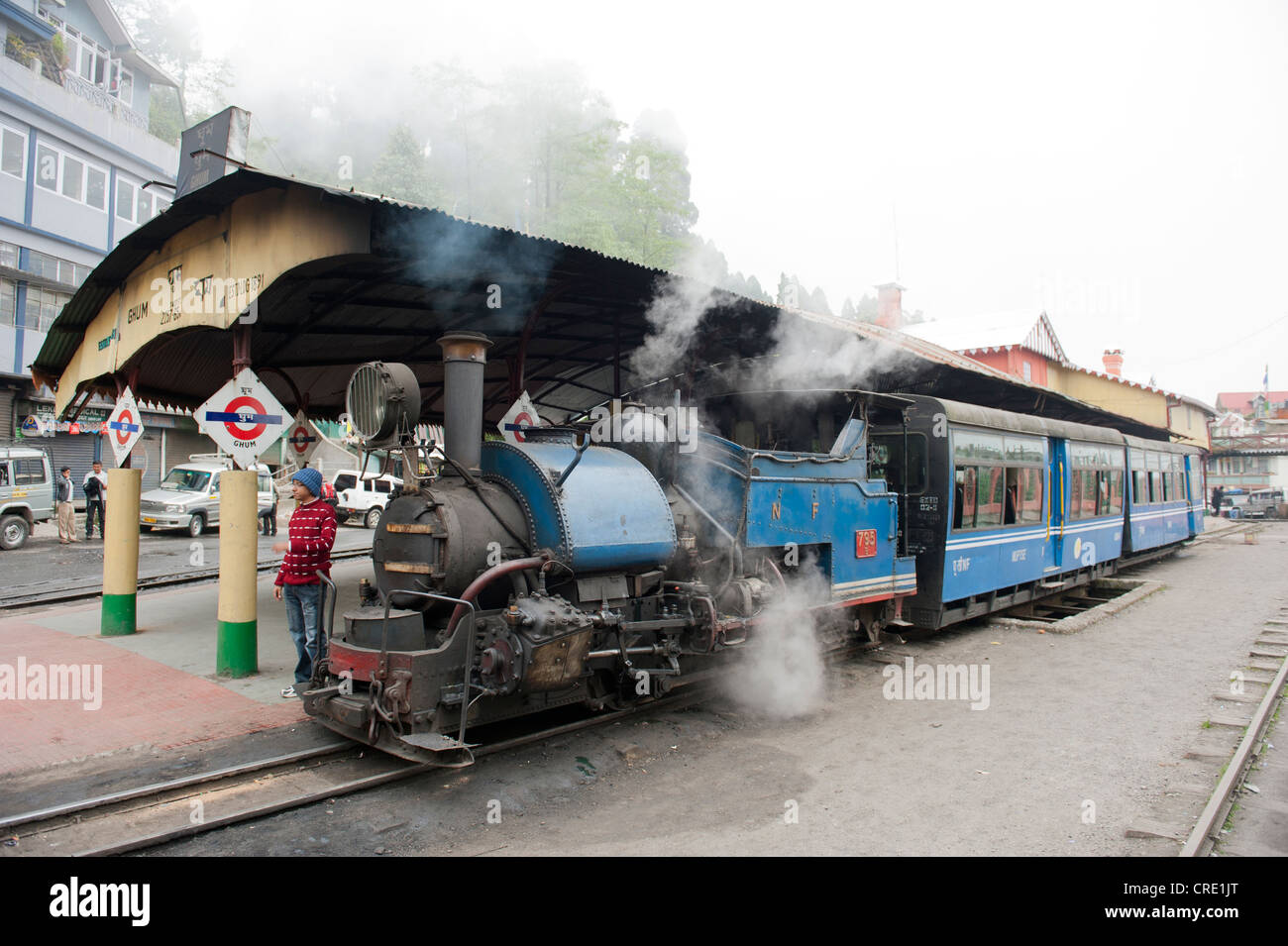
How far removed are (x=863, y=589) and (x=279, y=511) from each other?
24436mm

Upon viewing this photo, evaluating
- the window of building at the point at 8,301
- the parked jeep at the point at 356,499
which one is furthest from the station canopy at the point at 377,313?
the window of building at the point at 8,301

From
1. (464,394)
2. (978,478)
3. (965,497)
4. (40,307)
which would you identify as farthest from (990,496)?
(40,307)

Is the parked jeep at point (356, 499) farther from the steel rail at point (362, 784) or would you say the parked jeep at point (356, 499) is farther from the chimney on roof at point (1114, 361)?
the chimney on roof at point (1114, 361)

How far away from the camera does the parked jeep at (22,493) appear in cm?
1742

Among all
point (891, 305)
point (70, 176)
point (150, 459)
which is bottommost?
point (150, 459)

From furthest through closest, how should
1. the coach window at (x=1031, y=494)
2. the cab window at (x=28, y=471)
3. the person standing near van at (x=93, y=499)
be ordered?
1. the person standing near van at (x=93, y=499)
2. the cab window at (x=28, y=471)
3. the coach window at (x=1031, y=494)

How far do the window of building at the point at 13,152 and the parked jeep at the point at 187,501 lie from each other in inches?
381

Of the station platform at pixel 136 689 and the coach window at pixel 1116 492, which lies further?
the coach window at pixel 1116 492

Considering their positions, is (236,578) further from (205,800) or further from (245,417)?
(205,800)

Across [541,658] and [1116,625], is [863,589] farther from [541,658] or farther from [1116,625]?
[1116,625]

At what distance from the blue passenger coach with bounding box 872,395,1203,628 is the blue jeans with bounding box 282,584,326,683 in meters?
6.06

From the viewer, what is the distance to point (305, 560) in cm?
641

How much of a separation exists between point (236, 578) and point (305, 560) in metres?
1.27
